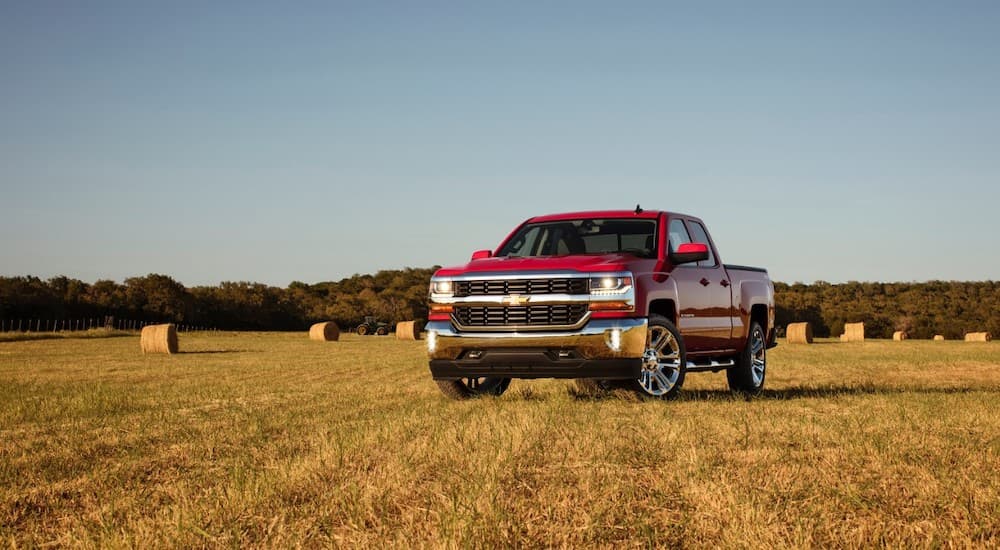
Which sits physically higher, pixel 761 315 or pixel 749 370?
pixel 761 315

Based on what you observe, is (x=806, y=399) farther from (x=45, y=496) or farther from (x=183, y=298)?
(x=183, y=298)

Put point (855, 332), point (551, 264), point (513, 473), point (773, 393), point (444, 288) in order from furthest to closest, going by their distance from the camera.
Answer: point (855, 332)
point (773, 393)
point (444, 288)
point (551, 264)
point (513, 473)

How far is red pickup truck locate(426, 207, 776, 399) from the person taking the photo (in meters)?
12.6

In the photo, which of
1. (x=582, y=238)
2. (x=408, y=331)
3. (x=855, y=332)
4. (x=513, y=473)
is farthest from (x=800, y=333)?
(x=513, y=473)

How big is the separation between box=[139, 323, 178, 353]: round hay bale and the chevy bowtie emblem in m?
32.9

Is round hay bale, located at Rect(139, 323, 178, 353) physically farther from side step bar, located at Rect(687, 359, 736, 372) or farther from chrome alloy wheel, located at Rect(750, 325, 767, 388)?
side step bar, located at Rect(687, 359, 736, 372)

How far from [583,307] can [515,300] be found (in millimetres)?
761

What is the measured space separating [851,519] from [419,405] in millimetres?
8310

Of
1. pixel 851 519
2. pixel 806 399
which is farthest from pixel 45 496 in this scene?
pixel 806 399

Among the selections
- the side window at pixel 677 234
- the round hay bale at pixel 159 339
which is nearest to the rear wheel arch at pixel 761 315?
the side window at pixel 677 234

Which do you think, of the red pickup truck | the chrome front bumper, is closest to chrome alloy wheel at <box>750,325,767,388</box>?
the red pickup truck

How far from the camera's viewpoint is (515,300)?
12688 millimetres

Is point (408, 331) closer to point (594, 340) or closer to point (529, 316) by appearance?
point (529, 316)

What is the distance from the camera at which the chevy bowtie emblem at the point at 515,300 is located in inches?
498
